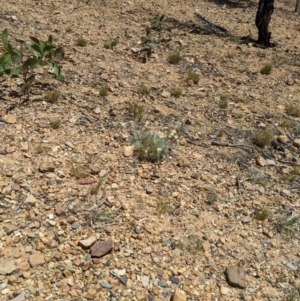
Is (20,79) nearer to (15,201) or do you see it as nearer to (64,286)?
(15,201)

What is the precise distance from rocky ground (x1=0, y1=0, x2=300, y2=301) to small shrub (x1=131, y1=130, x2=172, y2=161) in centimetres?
9

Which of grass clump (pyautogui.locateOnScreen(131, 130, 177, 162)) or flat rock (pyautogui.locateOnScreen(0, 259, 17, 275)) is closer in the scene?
flat rock (pyautogui.locateOnScreen(0, 259, 17, 275))

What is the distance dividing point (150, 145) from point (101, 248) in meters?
1.73

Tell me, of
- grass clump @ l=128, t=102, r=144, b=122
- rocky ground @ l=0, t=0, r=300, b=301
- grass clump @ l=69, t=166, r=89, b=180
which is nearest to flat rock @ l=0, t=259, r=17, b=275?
rocky ground @ l=0, t=0, r=300, b=301

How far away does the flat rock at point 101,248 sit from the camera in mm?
3612

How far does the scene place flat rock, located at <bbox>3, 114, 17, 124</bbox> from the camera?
4.98 meters

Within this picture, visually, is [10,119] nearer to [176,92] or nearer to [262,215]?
[176,92]

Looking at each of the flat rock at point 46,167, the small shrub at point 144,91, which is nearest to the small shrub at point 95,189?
the flat rock at point 46,167

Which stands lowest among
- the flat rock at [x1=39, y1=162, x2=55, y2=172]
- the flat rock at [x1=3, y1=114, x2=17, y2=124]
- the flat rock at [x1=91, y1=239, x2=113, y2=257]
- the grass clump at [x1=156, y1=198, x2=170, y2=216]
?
the flat rock at [x1=91, y1=239, x2=113, y2=257]

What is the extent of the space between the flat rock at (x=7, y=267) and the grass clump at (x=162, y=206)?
1.59 m

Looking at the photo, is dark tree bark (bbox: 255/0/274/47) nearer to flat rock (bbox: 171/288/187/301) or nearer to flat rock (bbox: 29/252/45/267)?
flat rock (bbox: 171/288/187/301)

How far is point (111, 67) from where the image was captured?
6.95 meters

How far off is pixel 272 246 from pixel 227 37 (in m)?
7.03

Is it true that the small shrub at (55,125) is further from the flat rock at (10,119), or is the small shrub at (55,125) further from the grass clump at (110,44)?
the grass clump at (110,44)
